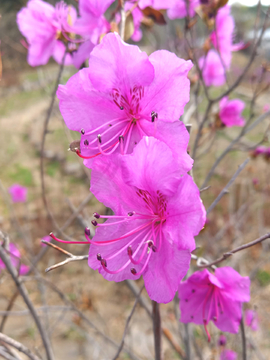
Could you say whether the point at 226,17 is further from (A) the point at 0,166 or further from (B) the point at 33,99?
(B) the point at 33,99

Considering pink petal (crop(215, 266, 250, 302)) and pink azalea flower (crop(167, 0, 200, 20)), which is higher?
pink azalea flower (crop(167, 0, 200, 20))

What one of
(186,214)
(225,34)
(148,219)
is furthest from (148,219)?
(225,34)

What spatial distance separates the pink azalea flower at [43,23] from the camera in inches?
28.3

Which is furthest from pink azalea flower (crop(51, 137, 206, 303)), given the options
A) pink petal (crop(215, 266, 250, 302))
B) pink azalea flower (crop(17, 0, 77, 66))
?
pink azalea flower (crop(17, 0, 77, 66))

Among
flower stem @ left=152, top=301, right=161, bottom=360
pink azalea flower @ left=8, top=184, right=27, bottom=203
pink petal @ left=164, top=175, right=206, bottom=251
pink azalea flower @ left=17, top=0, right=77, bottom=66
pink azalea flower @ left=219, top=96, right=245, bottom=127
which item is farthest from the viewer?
pink azalea flower @ left=8, top=184, right=27, bottom=203

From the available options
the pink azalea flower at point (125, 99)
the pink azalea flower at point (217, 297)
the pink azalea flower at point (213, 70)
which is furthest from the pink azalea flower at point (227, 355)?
the pink azalea flower at point (125, 99)

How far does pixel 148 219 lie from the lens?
0.50 m

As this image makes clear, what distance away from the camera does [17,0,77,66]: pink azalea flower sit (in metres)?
0.72

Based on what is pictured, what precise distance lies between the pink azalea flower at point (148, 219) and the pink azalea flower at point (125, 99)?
3cm

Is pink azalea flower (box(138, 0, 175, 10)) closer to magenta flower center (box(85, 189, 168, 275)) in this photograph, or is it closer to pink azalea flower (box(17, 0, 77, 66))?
pink azalea flower (box(17, 0, 77, 66))

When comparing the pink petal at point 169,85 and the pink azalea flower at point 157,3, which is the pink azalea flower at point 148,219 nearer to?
the pink petal at point 169,85

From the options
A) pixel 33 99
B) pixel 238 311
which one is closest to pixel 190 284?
pixel 238 311

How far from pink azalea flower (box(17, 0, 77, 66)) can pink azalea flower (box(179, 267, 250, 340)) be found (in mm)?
607

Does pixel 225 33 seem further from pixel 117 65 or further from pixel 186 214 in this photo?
pixel 186 214
